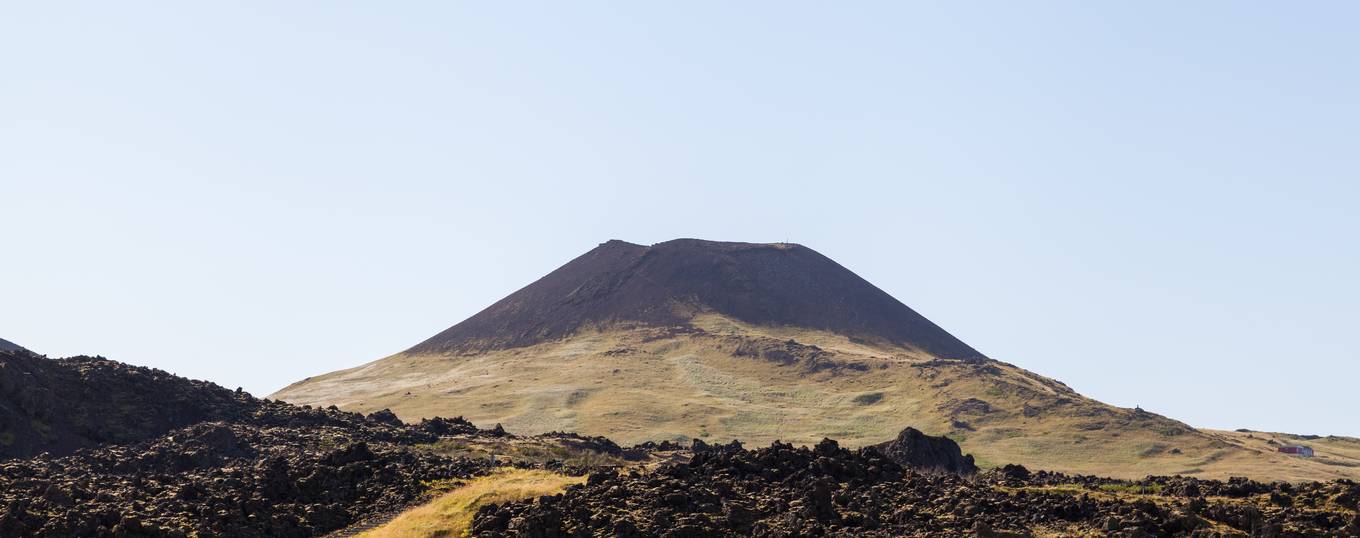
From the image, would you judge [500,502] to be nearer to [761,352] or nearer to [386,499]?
Answer: [386,499]

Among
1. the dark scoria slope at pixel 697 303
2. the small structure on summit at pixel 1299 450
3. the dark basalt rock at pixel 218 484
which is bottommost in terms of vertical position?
the dark basalt rock at pixel 218 484

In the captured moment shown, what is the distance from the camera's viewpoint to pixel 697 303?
178375mm

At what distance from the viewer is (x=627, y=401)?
124 m

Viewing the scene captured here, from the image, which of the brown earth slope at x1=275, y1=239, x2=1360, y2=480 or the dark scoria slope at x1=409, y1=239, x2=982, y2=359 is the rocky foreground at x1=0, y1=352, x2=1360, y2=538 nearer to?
the brown earth slope at x1=275, y1=239, x2=1360, y2=480

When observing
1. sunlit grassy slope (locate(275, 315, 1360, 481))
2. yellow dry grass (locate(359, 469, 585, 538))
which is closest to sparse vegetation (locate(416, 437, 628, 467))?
yellow dry grass (locate(359, 469, 585, 538))

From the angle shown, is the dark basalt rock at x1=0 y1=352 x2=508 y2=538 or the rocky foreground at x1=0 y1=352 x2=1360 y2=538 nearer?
the rocky foreground at x1=0 y1=352 x2=1360 y2=538

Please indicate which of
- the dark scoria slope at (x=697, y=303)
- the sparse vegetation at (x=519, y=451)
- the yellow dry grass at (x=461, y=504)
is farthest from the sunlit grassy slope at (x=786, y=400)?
the yellow dry grass at (x=461, y=504)

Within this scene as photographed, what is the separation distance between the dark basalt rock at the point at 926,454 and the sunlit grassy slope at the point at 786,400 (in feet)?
108

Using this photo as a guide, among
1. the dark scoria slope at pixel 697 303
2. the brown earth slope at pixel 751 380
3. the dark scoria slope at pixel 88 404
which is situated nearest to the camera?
the dark scoria slope at pixel 88 404

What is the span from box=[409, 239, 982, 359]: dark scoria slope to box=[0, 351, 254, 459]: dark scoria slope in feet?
323

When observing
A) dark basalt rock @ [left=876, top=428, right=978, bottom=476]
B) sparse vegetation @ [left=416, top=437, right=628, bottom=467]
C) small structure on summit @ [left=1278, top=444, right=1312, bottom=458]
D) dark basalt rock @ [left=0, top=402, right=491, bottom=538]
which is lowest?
dark basalt rock @ [left=0, top=402, right=491, bottom=538]

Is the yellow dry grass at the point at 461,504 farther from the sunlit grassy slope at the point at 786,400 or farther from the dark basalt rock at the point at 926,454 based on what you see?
the sunlit grassy slope at the point at 786,400

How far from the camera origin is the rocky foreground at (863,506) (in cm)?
4047

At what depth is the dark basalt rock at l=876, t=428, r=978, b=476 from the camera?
213ft
